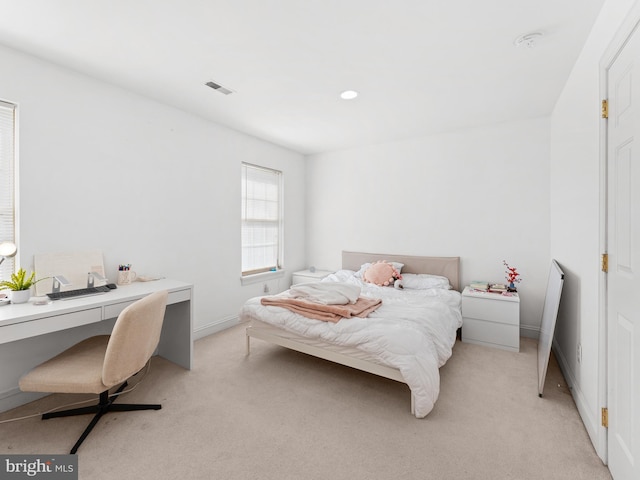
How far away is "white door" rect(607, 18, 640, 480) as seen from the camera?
1320 millimetres

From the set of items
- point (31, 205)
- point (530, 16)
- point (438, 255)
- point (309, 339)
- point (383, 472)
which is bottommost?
point (383, 472)

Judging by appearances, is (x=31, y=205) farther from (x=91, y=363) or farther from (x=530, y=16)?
(x=530, y=16)

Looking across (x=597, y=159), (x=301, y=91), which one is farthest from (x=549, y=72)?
(x=301, y=91)

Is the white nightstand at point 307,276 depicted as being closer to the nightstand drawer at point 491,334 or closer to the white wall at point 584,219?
the nightstand drawer at point 491,334

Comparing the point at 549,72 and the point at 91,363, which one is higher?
the point at 549,72

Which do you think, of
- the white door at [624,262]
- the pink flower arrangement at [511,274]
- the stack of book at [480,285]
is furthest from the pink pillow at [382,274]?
the white door at [624,262]

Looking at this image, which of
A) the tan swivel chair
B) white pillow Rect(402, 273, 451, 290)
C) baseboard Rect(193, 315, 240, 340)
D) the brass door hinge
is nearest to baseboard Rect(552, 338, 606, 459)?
white pillow Rect(402, 273, 451, 290)

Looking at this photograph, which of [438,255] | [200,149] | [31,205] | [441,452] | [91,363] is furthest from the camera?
[438,255]

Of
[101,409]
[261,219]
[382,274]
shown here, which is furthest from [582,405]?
[261,219]

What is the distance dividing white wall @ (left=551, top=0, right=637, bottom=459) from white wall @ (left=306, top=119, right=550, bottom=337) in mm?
709

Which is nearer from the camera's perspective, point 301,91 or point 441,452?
point 441,452

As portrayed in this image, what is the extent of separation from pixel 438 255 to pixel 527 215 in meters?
1.11

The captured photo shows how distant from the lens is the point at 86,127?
2.56 metres

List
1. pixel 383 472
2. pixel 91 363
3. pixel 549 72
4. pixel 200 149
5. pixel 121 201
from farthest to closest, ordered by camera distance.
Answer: pixel 200 149 < pixel 121 201 < pixel 549 72 < pixel 91 363 < pixel 383 472
